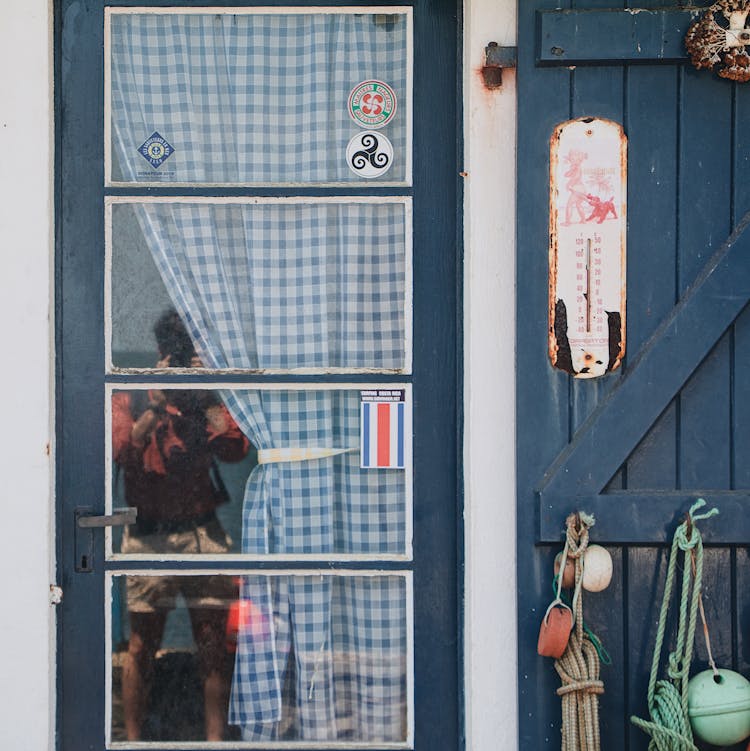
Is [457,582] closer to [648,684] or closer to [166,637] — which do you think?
[648,684]

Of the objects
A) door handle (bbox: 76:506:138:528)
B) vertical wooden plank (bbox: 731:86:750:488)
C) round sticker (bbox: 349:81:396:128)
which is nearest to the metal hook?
vertical wooden plank (bbox: 731:86:750:488)

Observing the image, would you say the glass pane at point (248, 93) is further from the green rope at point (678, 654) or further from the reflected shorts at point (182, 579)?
the green rope at point (678, 654)

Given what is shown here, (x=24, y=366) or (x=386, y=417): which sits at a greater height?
(x=24, y=366)

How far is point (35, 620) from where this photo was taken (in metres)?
2.45

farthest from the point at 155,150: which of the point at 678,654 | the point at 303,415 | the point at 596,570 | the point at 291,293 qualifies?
the point at 678,654

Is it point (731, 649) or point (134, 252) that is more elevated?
point (134, 252)

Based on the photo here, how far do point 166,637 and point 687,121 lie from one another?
1951mm

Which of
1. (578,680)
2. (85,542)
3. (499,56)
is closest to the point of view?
(578,680)

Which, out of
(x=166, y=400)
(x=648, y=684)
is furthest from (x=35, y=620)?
(x=648, y=684)

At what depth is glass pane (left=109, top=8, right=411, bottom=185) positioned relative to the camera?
8.29 ft

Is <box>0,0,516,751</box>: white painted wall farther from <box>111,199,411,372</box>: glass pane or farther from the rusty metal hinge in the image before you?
<box>111,199,411,372</box>: glass pane

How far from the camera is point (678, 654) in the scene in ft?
7.49

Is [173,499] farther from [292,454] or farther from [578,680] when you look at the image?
[578,680]

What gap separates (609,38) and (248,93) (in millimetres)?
974
